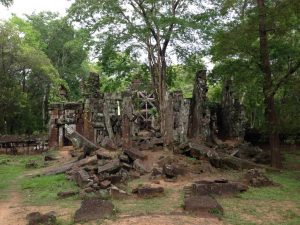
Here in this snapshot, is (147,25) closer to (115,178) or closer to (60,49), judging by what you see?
(115,178)

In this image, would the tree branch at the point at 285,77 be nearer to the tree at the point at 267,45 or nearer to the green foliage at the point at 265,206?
the tree at the point at 267,45

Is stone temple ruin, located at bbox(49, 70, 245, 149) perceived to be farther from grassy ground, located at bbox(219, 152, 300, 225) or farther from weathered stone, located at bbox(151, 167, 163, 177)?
grassy ground, located at bbox(219, 152, 300, 225)

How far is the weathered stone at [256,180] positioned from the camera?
13.7 meters

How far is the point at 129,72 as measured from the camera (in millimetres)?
25422

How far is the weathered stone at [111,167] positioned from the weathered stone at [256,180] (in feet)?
15.5

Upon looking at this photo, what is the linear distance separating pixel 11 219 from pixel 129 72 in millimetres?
16038

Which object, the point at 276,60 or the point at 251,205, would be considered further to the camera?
the point at 276,60

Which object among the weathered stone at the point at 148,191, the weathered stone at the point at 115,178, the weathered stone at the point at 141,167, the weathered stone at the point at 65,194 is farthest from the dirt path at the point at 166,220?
the weathered stone at the point at 141,167

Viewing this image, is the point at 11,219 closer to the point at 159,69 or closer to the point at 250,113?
the point at 159,69

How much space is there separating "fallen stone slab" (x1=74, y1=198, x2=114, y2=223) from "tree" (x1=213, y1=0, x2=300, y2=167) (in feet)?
30.4

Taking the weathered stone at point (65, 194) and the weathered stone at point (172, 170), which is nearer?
the weathered stone at point (65, 194)

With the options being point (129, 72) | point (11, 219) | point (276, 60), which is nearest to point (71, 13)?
point (129, 72)

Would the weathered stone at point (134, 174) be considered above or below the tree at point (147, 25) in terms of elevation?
below

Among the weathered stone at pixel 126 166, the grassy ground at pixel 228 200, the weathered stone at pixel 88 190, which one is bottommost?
the grassy ground at pixel 228 200
